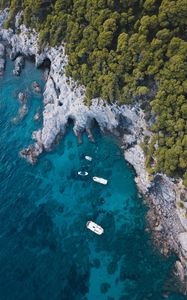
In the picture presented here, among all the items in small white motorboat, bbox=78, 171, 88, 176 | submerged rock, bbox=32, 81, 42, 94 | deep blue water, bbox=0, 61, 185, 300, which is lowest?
deep blue water, bbox=0, 61, 185, 300

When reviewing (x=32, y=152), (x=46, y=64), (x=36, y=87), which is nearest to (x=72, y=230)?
(x=32, y=152)

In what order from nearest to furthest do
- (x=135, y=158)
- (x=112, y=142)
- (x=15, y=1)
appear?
(x=135, y=158) → (x=112, y=142) → (x=15, y=1)

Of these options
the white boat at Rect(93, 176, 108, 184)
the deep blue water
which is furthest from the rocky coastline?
the white boat at Rect(93, 176, 108, 184)

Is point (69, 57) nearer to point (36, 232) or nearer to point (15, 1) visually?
point (15, 1)

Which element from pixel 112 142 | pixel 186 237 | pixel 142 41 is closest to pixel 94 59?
pixel 142 41

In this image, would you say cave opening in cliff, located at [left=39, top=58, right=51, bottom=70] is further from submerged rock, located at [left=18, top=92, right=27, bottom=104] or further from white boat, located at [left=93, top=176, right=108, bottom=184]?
white boat, located at [left=93, top=176, right=108, bottom=184]

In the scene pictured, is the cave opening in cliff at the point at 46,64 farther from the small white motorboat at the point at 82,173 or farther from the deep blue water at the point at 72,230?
the small white motorboat at the point at 82,173

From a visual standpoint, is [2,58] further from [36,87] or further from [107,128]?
[107,128]
